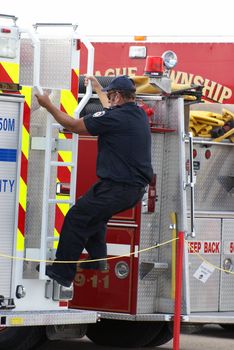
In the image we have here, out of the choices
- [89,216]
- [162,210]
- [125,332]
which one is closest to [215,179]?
[162,210]

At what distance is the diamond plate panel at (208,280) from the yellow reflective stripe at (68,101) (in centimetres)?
183

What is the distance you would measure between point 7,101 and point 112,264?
2.02 meters

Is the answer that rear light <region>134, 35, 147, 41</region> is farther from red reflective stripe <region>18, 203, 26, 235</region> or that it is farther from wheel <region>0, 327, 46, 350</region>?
red reflective stripe <region>18, 203, 26, 235</region>

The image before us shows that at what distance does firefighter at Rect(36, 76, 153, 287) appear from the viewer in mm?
8531

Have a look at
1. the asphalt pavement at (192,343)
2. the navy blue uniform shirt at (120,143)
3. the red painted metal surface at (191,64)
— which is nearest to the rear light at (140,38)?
the red painted metal surface at (191,64)

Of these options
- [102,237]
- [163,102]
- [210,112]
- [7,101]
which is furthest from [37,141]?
[210,112]

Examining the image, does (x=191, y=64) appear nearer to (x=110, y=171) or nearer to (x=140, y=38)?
(x=140, y=38)

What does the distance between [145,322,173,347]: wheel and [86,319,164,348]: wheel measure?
0.04m

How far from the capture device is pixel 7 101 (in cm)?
834

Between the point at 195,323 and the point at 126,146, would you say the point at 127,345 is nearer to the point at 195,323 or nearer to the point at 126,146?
the point at 195,323

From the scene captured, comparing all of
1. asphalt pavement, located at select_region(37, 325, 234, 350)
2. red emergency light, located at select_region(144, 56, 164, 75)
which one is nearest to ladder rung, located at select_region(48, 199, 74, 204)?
red emergency light, located at select_region(144, 56, 164, 75)

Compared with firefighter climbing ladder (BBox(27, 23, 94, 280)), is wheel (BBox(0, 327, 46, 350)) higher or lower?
lower

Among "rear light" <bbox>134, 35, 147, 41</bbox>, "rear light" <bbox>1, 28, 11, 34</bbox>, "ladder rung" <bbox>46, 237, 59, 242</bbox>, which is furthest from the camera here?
"rear light" <bbox>134, 35, 147, 41</bbox>

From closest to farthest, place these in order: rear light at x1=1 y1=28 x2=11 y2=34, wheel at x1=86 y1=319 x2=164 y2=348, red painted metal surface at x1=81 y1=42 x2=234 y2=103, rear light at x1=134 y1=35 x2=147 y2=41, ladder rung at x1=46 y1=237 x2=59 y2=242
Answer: rear light at x1=1 y1=28 x2=11 y2=34
ladder rung at x1=46 y1=237 x2=59 y2=242
wheel at x1=86 y1=319 x2=164 y2=348
red painted metal surface at x1=81 y1=42 x2=234 y2=103
rear light at x1=134 y1=35 x2=147 y2=41
